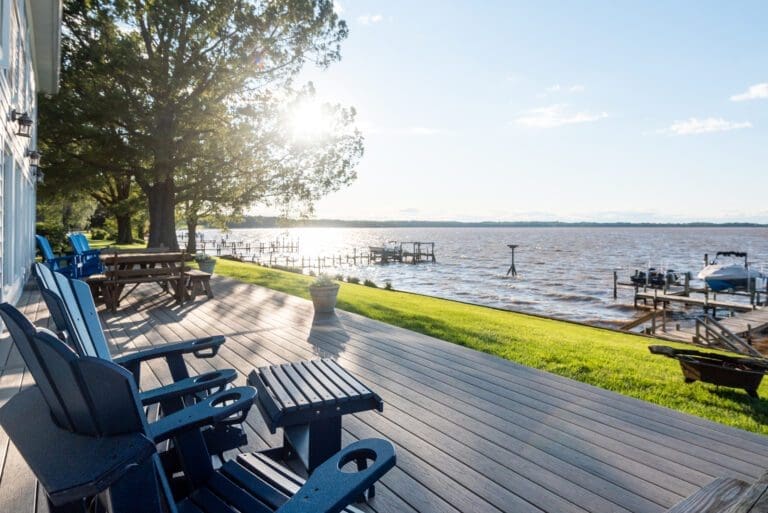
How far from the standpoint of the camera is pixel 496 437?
3.03m

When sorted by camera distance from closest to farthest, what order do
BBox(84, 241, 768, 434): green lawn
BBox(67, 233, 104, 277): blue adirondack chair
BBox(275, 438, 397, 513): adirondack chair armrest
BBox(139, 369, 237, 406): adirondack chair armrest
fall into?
BBox(275, 438, 397, 513): adirondack chair armrest
BBox(139, 369, 237, 406): adirondack chair armrest
BBox(84, 241, 768, 434): green lawn
BBox(67, 233, 104, 277): blue adirondack chair

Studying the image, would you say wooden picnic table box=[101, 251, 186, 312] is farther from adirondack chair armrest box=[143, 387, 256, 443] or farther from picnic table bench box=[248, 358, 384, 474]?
adirondack chair armrest box=[143, 387, 256, 443]

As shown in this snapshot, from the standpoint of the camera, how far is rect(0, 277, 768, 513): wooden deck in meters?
2.38

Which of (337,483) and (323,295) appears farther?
(323,295)

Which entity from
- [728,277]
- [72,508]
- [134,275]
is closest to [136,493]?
[72,508]

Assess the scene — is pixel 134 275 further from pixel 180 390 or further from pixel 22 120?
pixel 180 390

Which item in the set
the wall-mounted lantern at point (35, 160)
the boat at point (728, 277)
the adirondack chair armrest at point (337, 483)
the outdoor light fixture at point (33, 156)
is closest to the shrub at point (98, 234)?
the wall-mounted lantern at point (35, 160)

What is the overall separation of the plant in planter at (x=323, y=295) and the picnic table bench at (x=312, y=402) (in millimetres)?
4193

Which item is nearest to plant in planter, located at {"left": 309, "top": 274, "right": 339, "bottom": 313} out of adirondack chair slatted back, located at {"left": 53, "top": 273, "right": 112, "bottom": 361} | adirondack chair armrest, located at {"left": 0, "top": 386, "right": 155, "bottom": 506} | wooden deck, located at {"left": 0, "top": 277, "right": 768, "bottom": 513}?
wooden deck, located at {"left": 0, "top": 277, "right": 768, "bottom": 513}

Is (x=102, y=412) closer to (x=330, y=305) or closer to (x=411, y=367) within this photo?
(x=411, y=367)

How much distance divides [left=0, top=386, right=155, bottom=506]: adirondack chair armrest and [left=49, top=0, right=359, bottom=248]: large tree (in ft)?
50.4

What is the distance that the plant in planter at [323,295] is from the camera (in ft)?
22.3

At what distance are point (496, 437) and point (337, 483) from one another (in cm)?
212

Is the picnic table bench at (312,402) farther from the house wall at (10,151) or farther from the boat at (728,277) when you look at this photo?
the boat at (728,277)
